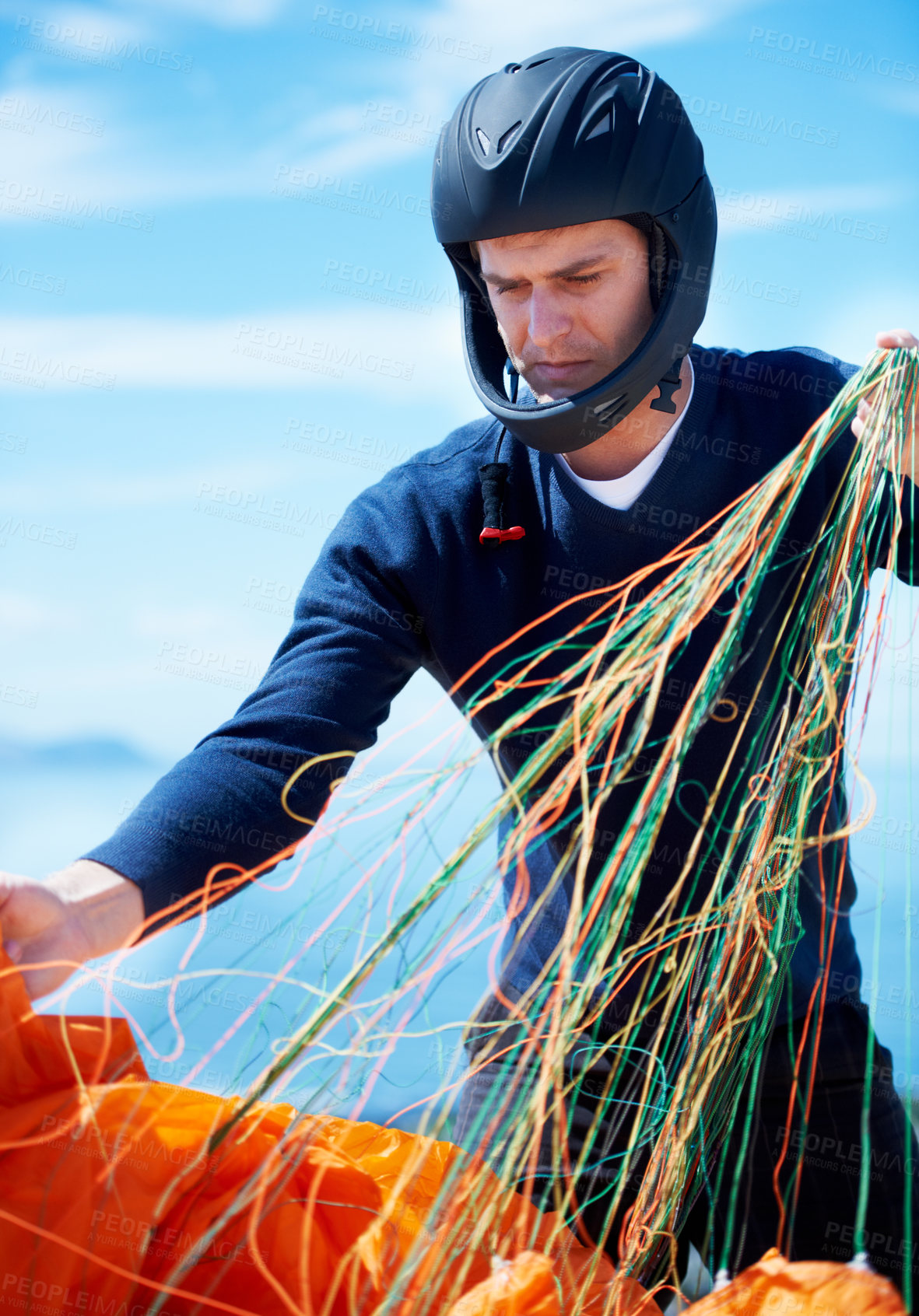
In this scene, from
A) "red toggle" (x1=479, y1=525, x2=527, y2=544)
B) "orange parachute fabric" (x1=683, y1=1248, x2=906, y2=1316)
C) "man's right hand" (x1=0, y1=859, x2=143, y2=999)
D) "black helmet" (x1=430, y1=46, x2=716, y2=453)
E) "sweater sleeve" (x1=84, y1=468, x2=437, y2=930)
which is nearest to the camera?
"orange parachute fabric" (x1=683, y1=1248, x2=906, y2=1316)

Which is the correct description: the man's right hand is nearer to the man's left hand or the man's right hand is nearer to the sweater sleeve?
→ the sweater sleeve

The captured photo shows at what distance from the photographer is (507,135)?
52.8 inches

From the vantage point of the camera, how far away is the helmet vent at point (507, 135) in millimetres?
1334

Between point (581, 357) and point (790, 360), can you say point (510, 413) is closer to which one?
point (581, 357)

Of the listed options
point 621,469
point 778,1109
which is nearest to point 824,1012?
point 778,1109

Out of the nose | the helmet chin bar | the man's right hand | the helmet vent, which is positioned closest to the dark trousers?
the man's right hand

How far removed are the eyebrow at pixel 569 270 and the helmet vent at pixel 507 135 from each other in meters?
0.15

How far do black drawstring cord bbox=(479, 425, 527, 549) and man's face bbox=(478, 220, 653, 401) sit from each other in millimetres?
121

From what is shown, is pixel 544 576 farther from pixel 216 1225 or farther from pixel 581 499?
pixel 216 1225

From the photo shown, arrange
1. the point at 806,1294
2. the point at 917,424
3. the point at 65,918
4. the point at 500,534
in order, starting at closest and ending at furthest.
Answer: the point at 806,1294 → the point at 65,918 → the point at 917,424 → the point at 500,534

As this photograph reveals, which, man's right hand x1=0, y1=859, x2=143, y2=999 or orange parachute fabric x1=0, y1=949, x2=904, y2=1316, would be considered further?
man's right hand x1=0, y1=859, x2=143, y2=999

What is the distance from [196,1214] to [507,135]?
4.11 ft

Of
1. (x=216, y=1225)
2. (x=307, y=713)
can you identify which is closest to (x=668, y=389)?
(x=307, y=713)

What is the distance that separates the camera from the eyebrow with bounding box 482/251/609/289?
4.35 ft
